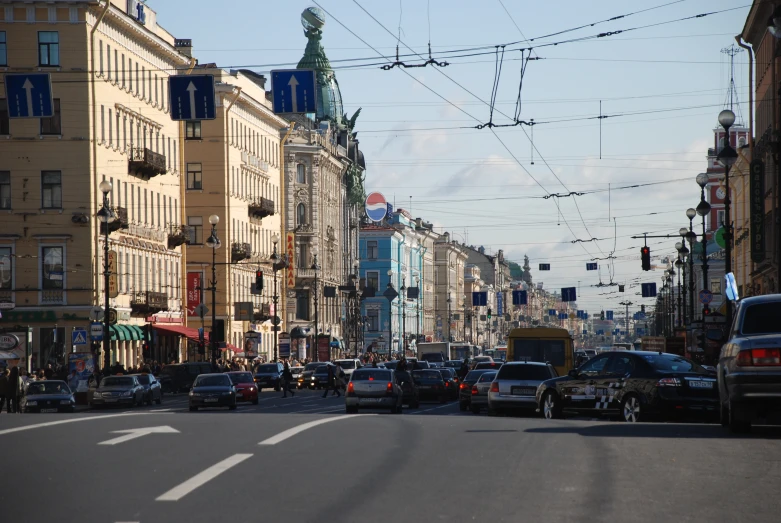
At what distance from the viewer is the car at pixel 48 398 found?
44438 mm

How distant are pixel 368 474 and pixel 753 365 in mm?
7176

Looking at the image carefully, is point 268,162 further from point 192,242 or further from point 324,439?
point 324,439

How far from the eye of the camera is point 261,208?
104062 millimetres

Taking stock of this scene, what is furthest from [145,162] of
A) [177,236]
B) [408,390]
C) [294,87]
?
[294,87]

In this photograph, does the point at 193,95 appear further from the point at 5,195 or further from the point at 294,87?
the point at 5,195

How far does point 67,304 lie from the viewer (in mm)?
67625

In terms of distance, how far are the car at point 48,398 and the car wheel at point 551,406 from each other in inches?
902

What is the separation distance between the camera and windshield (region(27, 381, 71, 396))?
148 feet

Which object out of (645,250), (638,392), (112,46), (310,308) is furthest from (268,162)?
(638,392)

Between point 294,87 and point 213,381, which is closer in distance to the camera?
point 294,87

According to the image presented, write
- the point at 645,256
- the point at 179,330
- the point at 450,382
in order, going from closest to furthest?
the point at 450,382
the point at 645,256
the point at 179,330

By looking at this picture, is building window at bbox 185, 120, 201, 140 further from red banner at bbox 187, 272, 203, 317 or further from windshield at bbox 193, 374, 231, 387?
windshield at bbox 193, 374, 231, 387

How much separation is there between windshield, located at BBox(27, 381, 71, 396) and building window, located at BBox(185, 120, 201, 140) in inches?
2027

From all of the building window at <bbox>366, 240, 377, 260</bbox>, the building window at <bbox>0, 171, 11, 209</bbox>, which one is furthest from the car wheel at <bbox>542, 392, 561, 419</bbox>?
the building window at <bbox>366, 240, 377, 260</bbox>
